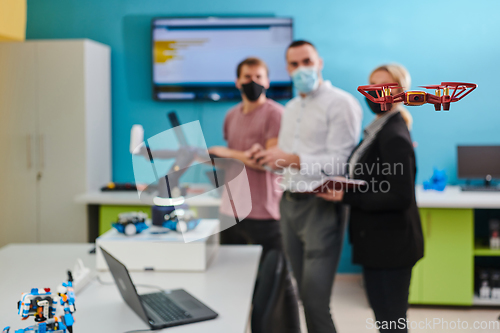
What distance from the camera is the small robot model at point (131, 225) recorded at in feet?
5.28

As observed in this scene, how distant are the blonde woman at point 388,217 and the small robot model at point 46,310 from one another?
1011mm

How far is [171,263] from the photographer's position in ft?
5.18

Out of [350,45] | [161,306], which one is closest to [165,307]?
[161,306]

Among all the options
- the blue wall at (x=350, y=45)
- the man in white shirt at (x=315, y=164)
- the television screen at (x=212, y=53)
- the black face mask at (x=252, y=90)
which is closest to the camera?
the man in white shirt at (x=315, y=164)

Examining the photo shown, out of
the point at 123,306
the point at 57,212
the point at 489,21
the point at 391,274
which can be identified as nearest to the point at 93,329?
the point at 123,306

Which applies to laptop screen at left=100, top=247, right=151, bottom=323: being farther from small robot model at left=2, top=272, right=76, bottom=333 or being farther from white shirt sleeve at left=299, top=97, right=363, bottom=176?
white shirt sleeve at left=299, top=97, right=363, bottom=176

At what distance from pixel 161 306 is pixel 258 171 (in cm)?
102

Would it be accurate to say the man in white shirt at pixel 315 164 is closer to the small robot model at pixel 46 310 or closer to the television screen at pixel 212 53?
the small robot model at pixel 46 310

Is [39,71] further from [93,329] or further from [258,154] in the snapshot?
[93,329]

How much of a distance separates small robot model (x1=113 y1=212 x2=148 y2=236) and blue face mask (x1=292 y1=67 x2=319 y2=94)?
0.73m

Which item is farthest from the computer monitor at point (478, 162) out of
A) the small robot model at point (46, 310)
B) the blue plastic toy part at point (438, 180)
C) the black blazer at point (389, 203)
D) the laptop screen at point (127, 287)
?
the small robot model at point (46, 310)

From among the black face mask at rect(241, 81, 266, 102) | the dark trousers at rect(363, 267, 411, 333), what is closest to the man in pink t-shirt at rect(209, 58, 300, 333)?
the black face mask at rect(241, 81, 266, 102)

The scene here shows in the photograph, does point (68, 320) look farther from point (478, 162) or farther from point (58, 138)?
point (478, 162)

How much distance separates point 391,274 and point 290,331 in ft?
1.24
